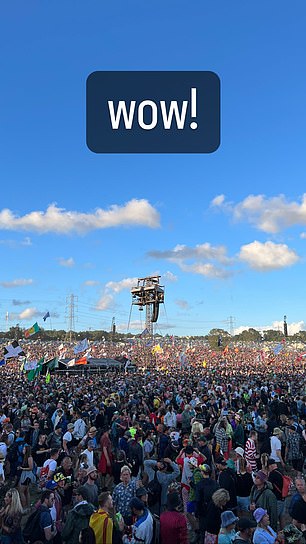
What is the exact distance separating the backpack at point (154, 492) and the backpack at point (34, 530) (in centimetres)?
245

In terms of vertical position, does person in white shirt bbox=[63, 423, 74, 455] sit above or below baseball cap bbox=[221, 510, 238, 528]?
below

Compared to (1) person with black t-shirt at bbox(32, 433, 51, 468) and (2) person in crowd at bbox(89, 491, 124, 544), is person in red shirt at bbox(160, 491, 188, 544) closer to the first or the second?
(2) person in crowd at bbox(89, 491, 124, 544)

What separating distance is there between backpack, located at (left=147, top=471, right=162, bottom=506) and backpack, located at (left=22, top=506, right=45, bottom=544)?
245cm

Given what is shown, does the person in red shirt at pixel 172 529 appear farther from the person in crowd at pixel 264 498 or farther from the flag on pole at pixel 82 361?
the flag on pole at pixel 82 361

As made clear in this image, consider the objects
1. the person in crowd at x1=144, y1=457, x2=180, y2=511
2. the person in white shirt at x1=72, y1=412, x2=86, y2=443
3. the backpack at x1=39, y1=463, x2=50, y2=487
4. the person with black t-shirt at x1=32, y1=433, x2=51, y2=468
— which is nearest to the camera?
the backpack at x1=39, y1=463, x2=50, y2=487

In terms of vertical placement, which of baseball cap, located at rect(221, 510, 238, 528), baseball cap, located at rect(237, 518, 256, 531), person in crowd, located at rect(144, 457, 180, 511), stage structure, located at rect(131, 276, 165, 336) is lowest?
person in crowd, located at rect(144, 457, 180, 511)

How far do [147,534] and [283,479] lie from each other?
8.50 ft

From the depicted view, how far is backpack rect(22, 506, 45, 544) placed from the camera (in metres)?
4.78

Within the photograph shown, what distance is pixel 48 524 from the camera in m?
4.88

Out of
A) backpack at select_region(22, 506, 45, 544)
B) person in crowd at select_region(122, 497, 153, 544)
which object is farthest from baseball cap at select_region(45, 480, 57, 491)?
person in crowd at select_region(122, 497, 153, 544)

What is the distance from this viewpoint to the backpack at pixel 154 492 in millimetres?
6902

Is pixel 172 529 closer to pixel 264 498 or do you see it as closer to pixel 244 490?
pixel 264 498

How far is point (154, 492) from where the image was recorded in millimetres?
6945

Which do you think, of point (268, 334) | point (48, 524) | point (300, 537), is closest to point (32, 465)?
point (48, 524)
